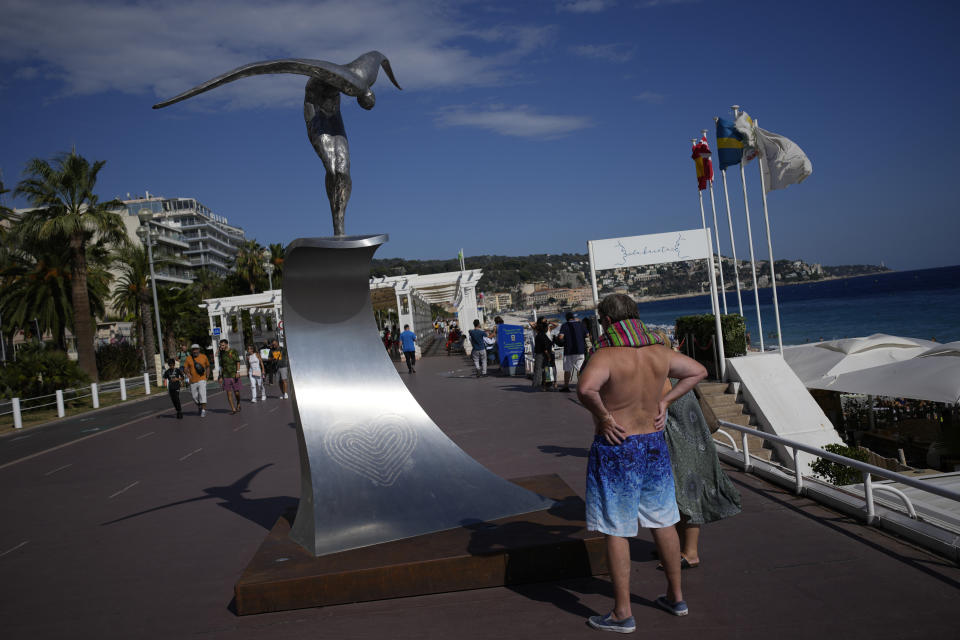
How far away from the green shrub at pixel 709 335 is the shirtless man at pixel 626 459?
10.3 meters

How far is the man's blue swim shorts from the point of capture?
3072 millimetres

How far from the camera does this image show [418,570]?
3.83 m

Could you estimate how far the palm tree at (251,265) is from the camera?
52.6 metres

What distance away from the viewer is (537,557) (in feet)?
12.7

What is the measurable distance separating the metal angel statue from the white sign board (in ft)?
28.5

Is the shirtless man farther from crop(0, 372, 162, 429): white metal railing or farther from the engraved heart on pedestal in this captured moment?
crop(0, 372, 162, 429): white metal railing

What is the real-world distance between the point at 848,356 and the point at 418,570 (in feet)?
42.8

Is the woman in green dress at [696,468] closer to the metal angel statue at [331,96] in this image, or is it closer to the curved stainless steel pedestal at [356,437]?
the curved stainless steel pedestal at [356,437]

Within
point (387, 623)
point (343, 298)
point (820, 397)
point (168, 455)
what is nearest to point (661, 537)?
point (387, 623)

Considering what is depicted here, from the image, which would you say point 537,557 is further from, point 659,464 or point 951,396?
point 951,396

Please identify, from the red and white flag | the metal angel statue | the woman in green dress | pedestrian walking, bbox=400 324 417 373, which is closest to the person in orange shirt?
pedestrian walking, bbox=400 324 417 373

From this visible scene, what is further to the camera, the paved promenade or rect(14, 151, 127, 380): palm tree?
rect(14, 151, 127, 380): palm tree

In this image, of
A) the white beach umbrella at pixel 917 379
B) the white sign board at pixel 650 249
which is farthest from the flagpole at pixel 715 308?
the white beach umbrella at pixel 917 379

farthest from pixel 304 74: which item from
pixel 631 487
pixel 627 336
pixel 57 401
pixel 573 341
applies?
pixel 57 401
